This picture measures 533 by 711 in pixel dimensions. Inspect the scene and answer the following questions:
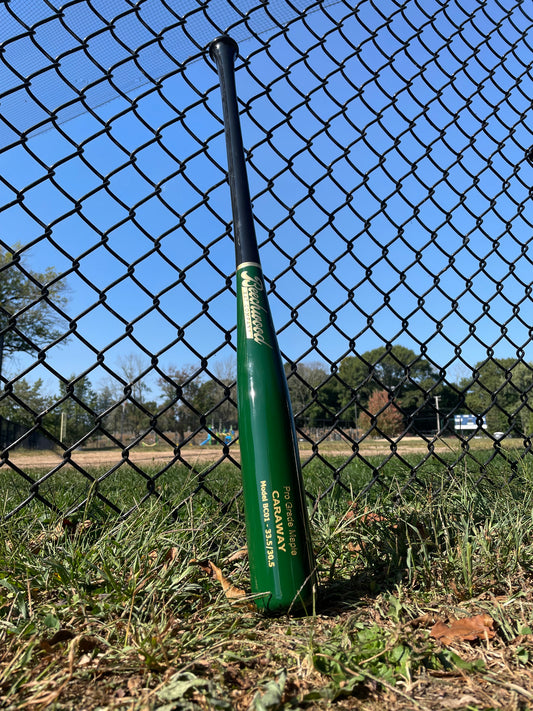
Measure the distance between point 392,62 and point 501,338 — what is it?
1564 millimetres

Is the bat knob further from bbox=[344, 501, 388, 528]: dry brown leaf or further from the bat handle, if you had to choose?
bbox=[344, 501, 388, 528]: dry brown leaf

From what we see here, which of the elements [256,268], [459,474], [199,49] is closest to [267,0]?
[199,49]

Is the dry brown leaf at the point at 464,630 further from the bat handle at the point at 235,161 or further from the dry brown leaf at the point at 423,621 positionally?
the bat handle at the point at 235,161

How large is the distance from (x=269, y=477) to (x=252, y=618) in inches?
14.7

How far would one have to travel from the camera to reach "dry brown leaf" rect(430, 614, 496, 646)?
119 cm

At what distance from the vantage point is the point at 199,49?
205cm

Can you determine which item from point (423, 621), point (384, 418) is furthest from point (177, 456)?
point (384, 418)

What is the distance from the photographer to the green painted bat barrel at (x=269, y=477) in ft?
4.21

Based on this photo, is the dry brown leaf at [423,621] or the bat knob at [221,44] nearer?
the dry brown leaf at [423,621]

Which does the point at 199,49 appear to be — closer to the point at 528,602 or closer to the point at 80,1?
the point at 80,1

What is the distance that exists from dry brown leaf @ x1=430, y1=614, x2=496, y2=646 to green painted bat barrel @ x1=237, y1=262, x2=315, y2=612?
1.10 feet

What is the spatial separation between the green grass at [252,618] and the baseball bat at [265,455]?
4.6 inches

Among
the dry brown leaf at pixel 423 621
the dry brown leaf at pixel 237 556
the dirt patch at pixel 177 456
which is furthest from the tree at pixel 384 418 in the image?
the dry brown leaf at pixel 423 621

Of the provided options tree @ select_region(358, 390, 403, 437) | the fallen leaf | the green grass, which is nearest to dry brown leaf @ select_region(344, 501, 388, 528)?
the green grass
